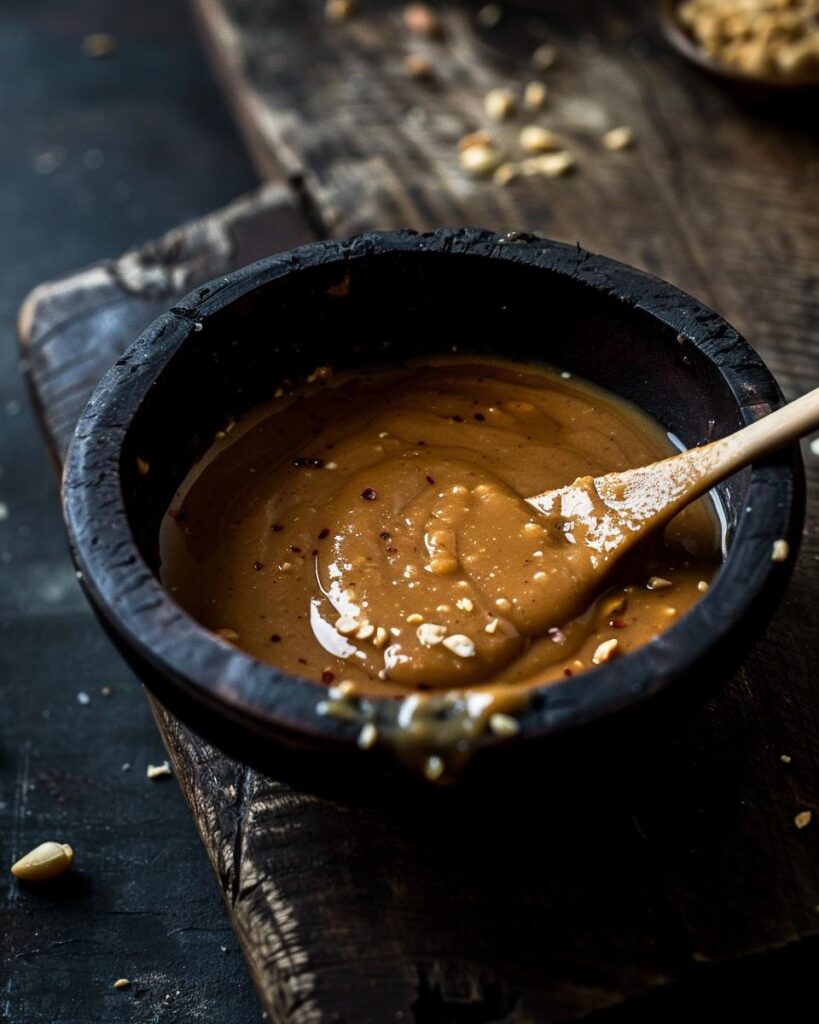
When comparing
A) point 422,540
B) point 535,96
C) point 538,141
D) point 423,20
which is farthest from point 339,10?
point 422,540

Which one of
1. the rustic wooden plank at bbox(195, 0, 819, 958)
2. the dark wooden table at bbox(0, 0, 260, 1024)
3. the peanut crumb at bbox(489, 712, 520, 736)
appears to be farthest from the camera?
the dark wooden table at bbox(0, 0, 260, 1024)

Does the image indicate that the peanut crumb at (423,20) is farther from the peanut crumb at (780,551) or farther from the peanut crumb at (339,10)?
the peanut crumb at (780,551)

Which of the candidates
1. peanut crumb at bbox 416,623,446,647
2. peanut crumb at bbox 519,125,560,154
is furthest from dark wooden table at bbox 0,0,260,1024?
peanut crumb at bbox 519,125,560,154

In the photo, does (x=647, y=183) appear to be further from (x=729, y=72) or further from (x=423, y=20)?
(x=423, y=20)

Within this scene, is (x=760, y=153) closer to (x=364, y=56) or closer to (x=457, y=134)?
(x=457, y=134)

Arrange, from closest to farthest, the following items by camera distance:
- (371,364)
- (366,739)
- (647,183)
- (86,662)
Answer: (366,739) → (371,364) → (86,662) → (647,183)

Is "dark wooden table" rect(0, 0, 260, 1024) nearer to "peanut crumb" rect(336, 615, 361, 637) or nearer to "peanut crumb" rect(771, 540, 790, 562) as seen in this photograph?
"peanut crumb" rect(336, 615, 361, 637)

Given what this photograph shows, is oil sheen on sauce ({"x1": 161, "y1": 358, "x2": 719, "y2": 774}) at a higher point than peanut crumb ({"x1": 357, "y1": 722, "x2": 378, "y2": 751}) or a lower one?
lower
